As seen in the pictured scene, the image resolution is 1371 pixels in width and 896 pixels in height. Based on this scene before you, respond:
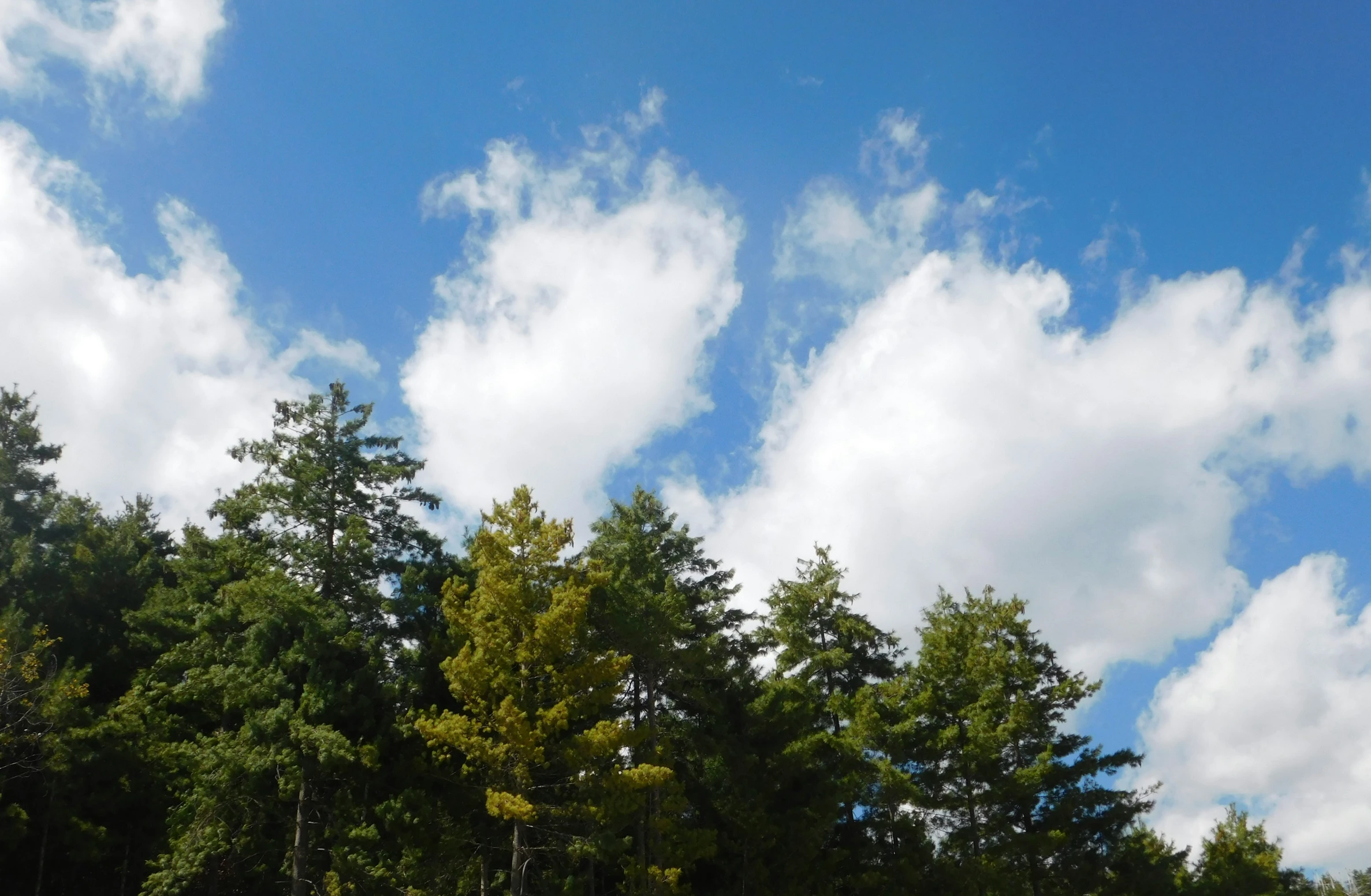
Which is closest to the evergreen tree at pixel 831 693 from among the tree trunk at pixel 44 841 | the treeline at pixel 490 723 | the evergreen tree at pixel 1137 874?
the treeline at pixel 490 723

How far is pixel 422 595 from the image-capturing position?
25312 millimetres

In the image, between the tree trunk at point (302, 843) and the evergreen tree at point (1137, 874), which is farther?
the evergreen tree at point (1137, 874)

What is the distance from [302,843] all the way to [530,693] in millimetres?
7630

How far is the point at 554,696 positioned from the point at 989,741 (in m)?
15.2

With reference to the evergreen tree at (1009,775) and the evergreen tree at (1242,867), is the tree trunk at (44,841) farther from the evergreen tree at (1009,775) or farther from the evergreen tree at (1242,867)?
the evergreen tree at (1242,867)

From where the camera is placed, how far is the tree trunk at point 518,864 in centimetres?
2020

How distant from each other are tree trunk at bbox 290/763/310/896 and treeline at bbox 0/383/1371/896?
4.4 inches

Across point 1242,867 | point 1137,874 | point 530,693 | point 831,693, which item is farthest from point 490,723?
point 1242,867

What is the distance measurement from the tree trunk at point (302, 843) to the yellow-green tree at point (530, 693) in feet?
Result: 13.1

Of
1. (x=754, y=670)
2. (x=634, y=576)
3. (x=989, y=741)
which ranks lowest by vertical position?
(x=989, y=741)

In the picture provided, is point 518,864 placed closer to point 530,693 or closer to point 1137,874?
point 530,693

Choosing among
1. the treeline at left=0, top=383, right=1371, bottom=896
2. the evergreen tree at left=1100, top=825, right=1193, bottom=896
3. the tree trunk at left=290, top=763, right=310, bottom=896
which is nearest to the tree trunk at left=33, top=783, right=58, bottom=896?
the treeline at left=0, top=383, right=1371, bottom=896

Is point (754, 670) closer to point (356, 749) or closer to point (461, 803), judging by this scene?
point (461, 803)

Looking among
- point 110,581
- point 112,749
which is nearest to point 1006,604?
point 112,749
